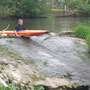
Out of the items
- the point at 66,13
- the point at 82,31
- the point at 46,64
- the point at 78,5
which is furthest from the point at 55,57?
the point at 78,5

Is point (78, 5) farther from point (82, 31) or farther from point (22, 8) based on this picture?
point (82, 31)

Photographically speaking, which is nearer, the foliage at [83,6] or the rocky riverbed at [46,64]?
the rocky riverbed at [46,64]

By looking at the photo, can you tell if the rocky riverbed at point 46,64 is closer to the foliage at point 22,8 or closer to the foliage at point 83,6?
the foliage at point 22,8

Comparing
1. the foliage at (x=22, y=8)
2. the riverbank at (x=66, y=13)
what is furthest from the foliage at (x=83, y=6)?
the foliage at (x=22, y=8)

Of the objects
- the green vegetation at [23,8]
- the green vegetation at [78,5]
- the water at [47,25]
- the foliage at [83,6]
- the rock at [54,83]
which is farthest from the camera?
the green vegetation at [78,5]

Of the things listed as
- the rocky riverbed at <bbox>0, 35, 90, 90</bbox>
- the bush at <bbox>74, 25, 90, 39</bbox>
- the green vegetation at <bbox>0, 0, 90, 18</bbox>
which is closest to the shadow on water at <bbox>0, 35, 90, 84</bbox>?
the rocky riverbed at <bbox>0, 35, 90, 90</bbox>

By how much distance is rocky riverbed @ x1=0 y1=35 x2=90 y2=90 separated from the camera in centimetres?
624

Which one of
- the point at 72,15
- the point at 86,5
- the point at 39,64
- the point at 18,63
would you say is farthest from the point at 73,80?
the point at 86,5

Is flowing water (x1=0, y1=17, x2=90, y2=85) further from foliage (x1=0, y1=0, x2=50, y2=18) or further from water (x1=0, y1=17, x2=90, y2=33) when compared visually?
foliage (x1=0, y1=0, x2=50, y2=18)

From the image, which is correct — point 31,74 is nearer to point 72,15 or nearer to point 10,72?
point 10,72

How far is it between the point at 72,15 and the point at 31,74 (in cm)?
4022

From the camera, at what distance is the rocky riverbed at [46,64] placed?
624 centimetres

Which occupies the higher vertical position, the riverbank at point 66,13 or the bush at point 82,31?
the bush at point 82,31

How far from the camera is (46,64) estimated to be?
7898 mm
